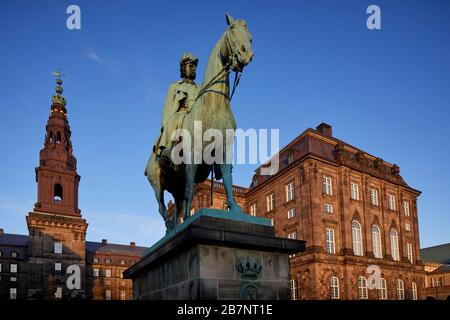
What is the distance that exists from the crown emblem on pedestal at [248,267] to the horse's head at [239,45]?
3.06m

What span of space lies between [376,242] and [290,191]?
11.3 m

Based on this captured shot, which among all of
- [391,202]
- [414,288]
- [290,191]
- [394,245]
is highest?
[290,191]

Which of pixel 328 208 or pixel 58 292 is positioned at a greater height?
pixel 328 208

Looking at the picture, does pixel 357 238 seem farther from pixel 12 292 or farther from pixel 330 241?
pixel 12 292

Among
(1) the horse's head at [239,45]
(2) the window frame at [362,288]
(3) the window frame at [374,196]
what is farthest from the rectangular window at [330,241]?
(1) the horse's head at [239,45]

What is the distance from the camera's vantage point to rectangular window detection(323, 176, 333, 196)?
1822 inches

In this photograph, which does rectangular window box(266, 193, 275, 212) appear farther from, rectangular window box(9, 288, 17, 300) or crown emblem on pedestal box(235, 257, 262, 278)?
rectangular window box(9, 288, 17, 300)

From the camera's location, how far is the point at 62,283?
246 feet

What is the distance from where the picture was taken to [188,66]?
369 inches

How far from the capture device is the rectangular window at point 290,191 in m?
47.7

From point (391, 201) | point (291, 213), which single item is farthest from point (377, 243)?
point (291, 213)
